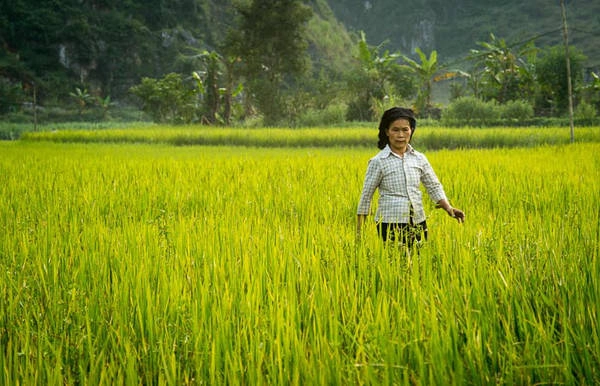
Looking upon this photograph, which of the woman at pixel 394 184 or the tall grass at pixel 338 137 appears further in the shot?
the tall grass at pixel 338 137

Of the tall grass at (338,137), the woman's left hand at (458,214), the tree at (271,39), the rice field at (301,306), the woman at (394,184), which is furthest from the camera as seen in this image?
the tree at (271,39)

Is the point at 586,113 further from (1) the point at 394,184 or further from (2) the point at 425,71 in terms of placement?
(1) the point at 394,184

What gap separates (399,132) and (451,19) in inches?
4224

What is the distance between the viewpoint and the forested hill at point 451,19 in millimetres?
82188

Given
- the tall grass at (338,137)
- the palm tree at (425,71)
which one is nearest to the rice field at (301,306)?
the tall grass at (338,137)

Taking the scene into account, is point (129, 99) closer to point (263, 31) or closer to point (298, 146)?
point (263, 31)

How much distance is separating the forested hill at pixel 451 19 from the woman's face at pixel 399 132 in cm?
7982

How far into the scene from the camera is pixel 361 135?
14992mm

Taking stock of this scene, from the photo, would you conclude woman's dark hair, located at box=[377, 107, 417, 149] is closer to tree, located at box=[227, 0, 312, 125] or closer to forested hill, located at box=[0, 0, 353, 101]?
tree, located at box=[227, 0, 312, 125]

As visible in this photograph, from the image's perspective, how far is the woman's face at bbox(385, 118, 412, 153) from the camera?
8.42 ft

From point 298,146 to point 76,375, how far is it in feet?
46.8

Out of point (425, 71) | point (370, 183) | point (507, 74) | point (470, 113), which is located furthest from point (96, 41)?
point (370, 183)

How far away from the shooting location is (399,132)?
257 cm

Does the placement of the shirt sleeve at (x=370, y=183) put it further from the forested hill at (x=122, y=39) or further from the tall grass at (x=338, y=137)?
the forested hill at (x=122, y=39)
